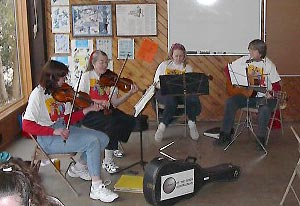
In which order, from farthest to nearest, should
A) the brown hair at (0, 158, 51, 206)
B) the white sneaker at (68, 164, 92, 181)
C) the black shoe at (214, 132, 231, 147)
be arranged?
the black shoe at (214, 132, 231, 147)
the white sneaker at (68, 164, 92, 181)
the brown hair at (0, 158, 51, 206)

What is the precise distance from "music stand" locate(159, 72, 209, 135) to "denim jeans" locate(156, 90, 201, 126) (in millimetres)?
511

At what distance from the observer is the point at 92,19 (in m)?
6.52

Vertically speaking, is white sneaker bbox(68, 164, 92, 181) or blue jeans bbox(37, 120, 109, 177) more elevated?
blue jeans bbox(37, 120, 109, 177)

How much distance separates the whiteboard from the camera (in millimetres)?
6367

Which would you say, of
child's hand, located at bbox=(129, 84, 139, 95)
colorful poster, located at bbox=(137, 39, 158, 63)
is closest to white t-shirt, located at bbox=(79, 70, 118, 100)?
→ child's hand, located at bbox=(129, 84, 139, 95)

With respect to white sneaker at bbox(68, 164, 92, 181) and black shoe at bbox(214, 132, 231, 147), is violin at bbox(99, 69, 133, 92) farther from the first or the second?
black shoe at bbox(214, 132, 231, 147)

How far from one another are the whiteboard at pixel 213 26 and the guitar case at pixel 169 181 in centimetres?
268

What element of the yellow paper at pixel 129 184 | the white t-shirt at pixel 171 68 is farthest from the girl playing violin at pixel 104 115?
the white t-shirt at pixel 171 68

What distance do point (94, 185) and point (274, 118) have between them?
2.58 m

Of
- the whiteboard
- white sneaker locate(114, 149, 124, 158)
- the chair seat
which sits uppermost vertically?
the whiteboard

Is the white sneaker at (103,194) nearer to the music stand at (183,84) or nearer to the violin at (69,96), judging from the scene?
the violin at (69,96)

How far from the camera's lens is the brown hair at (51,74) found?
4023 mm

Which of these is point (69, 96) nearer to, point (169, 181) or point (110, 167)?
point (110, 167)

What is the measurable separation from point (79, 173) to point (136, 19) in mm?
2607
